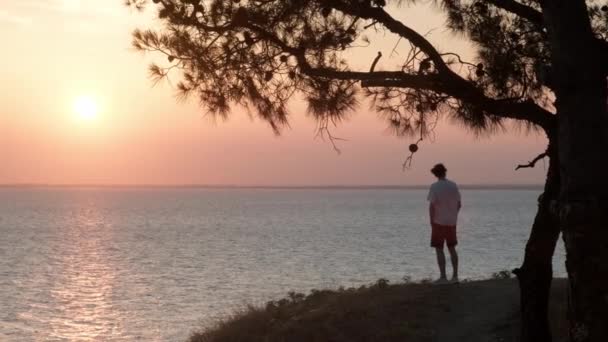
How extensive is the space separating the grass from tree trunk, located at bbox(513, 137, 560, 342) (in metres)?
0.98

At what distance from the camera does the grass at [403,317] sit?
487 inches

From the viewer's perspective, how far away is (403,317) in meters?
13.0

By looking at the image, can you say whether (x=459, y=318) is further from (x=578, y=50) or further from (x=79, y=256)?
(x=79, y=256)

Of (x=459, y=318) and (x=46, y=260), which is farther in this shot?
(x=46, y=260)

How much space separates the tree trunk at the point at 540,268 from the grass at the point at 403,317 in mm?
984

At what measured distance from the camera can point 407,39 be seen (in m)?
10.3

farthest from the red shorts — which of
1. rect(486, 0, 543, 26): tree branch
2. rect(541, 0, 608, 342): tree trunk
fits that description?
rect(541, 0, 608, 342): tree trunk

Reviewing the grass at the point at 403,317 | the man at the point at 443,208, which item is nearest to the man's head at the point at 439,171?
the man at the point at 443,208

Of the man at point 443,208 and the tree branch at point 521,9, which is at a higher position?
the tree branch at point 521,9

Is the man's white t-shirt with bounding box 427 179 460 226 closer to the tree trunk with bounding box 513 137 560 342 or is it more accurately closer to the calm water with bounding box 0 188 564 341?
the tree trunk with bounding box 513 137 560 342

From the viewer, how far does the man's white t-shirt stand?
47.5 ft

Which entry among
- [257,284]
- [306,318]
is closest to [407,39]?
[306,318]

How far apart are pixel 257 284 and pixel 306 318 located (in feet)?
79.4

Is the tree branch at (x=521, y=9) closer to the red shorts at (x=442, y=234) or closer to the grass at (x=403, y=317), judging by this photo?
the grass at (x=403, y=317)
